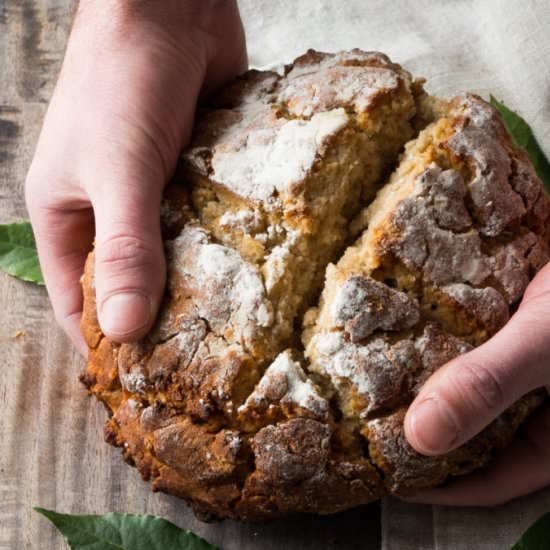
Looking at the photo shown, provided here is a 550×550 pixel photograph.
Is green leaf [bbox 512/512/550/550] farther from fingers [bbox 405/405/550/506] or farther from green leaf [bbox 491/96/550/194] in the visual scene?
green leaf [bbox 491/96/550/194]

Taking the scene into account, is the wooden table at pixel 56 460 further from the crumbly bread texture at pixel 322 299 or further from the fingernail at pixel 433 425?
the fingernail at pixel 433 425

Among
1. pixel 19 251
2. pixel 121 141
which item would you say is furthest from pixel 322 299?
pixel 19 251

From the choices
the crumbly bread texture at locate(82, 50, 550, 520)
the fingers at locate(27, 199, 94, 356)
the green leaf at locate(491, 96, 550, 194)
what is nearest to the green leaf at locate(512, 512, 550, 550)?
the crumbly bread texture at locate(82, 50, 550, 520)

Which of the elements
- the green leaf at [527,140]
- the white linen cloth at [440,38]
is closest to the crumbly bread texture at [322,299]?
the green leaf at [527,140]

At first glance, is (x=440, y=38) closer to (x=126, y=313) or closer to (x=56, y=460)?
(x=126, y=313)

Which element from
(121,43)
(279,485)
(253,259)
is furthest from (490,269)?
(121,43)
